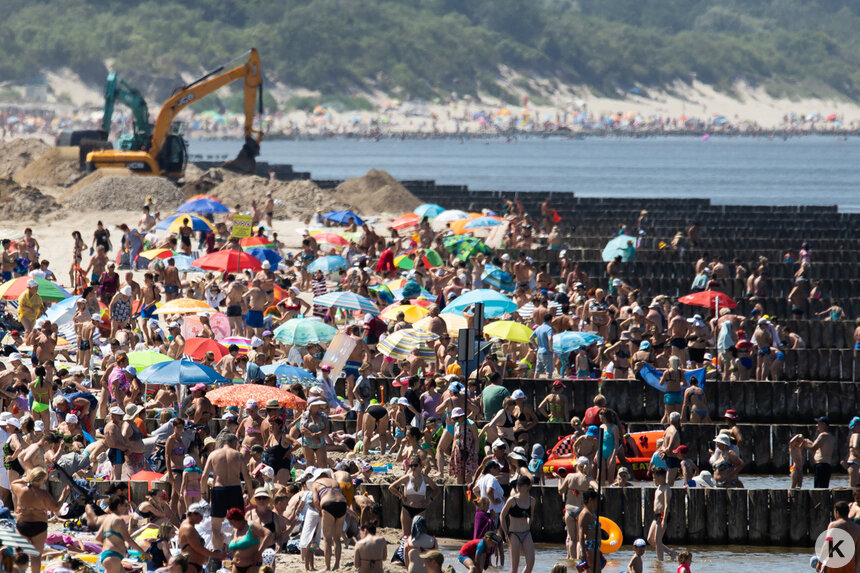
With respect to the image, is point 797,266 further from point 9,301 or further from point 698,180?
point 698,180

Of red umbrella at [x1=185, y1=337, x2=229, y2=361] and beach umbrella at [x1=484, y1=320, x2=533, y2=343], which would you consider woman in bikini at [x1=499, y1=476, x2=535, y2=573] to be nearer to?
red umbrella at [x1=185, y1=337, x2=229, y2=361]

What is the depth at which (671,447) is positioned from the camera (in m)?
16.8

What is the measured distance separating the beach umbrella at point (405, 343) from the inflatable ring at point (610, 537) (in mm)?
6530

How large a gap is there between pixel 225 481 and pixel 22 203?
3483cm

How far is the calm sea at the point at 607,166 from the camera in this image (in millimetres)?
95312

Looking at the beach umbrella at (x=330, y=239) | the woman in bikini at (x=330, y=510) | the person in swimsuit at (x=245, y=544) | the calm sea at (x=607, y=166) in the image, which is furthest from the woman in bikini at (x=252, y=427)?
the calm sea at (x=607, y=166)

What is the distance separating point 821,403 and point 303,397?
32.2 feet

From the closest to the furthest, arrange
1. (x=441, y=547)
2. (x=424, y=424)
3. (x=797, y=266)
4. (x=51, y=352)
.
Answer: (x=441, y=547)
(x=424, y=424)
(x=51, y=352)
(x=797, y=266)

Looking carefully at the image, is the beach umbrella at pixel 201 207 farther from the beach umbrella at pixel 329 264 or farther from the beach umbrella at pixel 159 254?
the beach umbrella at pixel 329 264

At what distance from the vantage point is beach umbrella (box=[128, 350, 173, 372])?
60.8ft

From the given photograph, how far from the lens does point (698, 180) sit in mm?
112312

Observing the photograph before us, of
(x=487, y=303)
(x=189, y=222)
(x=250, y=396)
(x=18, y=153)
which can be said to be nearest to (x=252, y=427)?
(x=250, y=396)

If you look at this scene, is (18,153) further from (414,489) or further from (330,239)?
(414,489)

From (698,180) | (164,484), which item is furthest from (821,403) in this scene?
(698,180)
